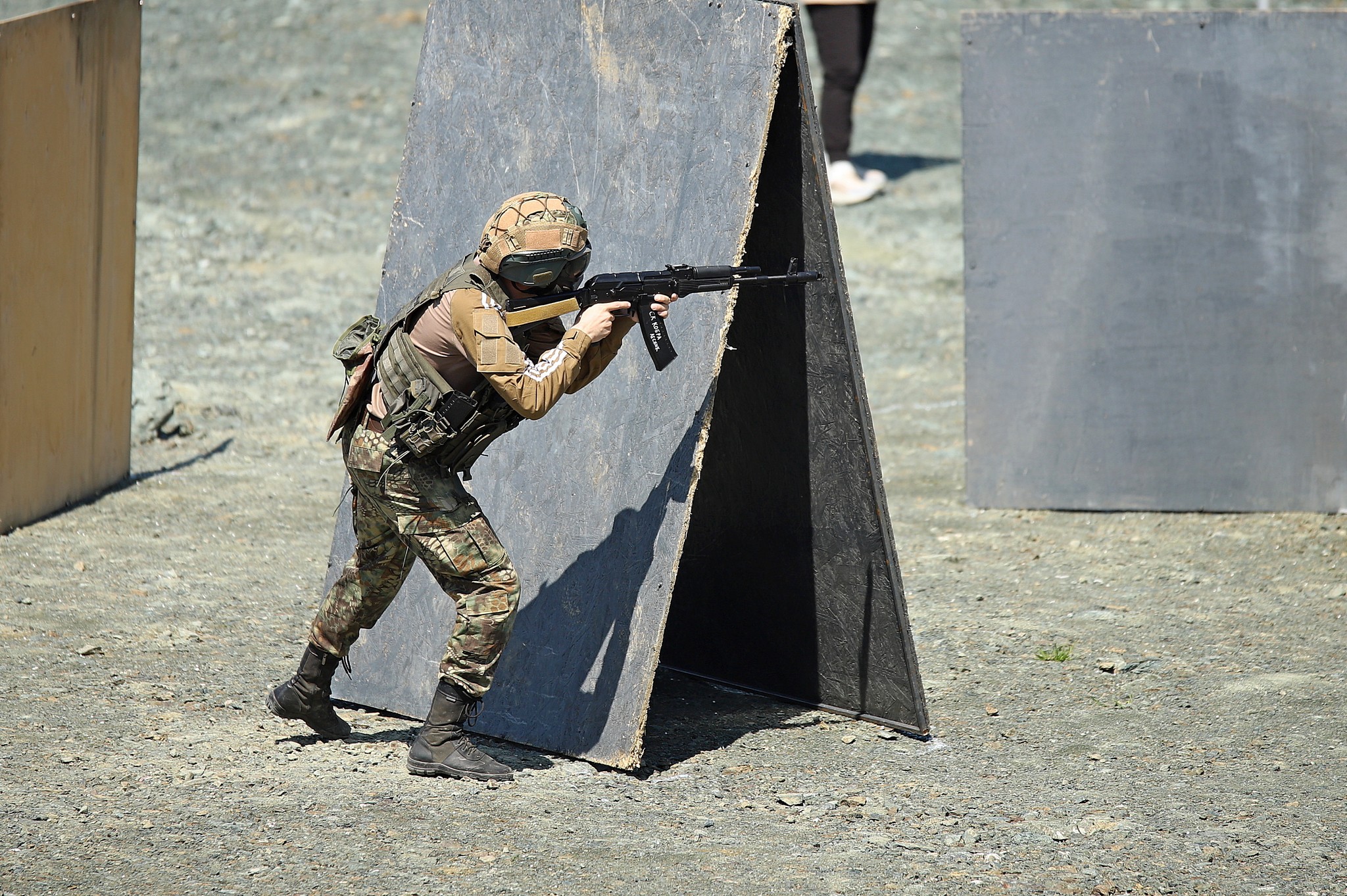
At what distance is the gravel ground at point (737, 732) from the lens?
12.6ft

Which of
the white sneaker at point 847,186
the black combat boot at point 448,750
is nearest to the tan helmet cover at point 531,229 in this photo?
the black combat boot at point 448,750

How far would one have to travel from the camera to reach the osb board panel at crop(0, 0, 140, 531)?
6.66m

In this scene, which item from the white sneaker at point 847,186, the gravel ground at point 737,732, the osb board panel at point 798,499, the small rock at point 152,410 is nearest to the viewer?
the gravel ground at point 737,732

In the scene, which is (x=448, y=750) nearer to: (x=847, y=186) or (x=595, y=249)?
(x=595, y=249)

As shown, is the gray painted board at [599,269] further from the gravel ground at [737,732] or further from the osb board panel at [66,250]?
the osb board panel at [66,250]

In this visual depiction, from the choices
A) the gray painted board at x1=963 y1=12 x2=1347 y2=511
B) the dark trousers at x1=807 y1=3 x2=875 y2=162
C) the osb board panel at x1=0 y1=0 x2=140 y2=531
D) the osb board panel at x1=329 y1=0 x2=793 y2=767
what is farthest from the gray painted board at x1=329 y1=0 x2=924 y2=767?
the dark trousers at x1=807 y1=3 x2=875 y2=162

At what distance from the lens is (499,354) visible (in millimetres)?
3904

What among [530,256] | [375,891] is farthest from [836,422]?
[375,891]

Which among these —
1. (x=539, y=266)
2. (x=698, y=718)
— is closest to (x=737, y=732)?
(x=698, y=718)

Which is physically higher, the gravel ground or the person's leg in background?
the person's leg in background

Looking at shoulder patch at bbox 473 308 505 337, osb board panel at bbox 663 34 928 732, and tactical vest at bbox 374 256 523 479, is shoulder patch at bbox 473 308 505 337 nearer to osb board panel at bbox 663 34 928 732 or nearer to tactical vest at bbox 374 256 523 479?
tactical vest at bbox 374 256 523 479

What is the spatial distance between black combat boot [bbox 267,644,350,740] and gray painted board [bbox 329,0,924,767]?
353 mm

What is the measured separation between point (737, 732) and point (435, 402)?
1.61 meters

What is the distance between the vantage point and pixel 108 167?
7.43 metres
